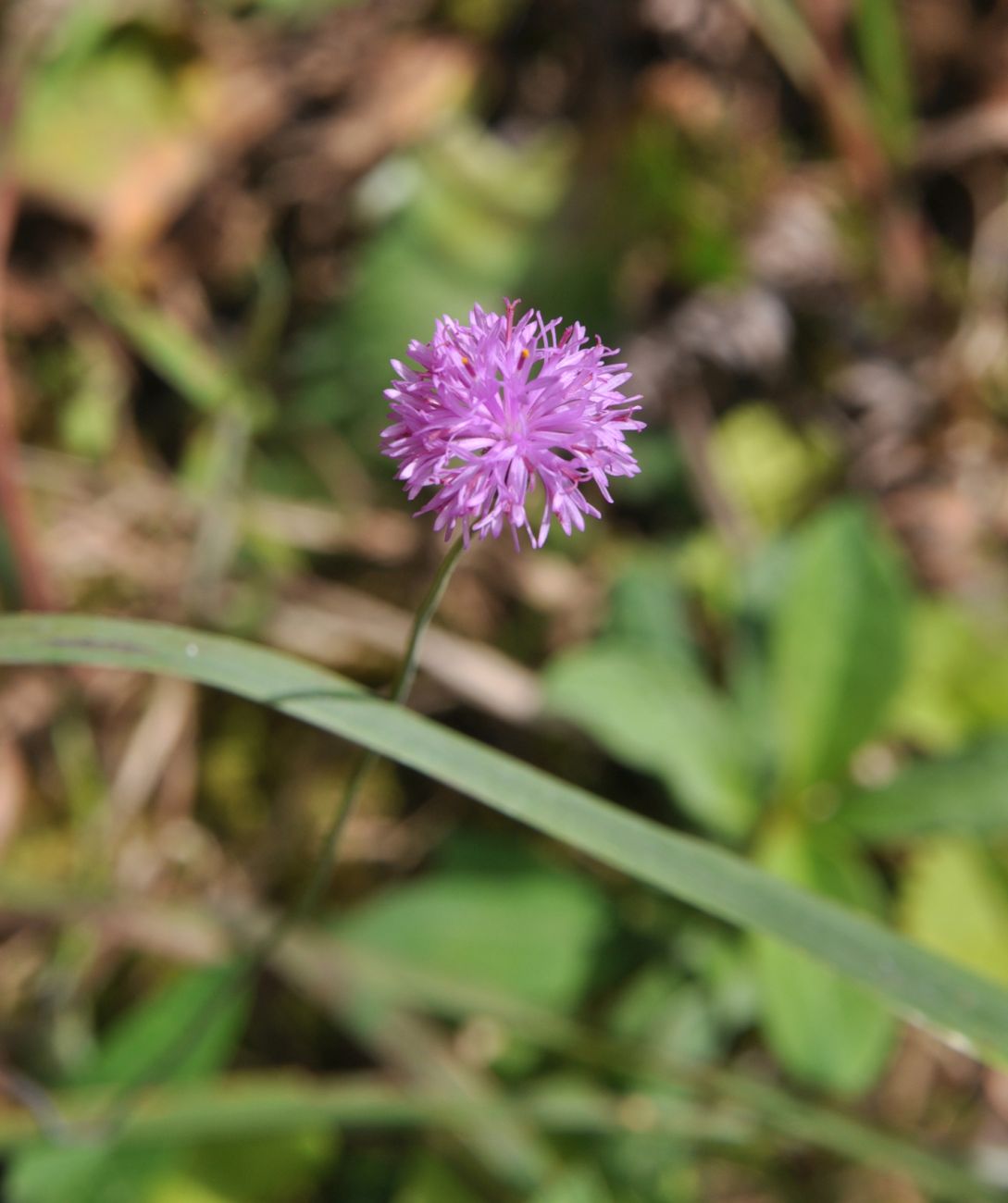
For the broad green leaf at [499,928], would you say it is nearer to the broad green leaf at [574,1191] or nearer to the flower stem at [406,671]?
the broad green leaf at [574,1191]

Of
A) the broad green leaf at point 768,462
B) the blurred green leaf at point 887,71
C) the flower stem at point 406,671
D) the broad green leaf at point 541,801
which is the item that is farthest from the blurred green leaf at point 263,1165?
the blurred green leaf at point 887,71

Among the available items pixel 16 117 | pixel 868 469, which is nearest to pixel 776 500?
pixel 868 469

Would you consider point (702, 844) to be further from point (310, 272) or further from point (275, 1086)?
point (310, 272)

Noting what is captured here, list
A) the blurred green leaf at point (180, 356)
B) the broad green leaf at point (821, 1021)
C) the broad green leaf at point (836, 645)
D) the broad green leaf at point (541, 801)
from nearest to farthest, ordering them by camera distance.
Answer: the broad green leaf at point (541, 801) → the broad green leaf at point (821, 1021) → the broad green leaf at point (836, 645) → the blurred green leaf at point (180, 356)

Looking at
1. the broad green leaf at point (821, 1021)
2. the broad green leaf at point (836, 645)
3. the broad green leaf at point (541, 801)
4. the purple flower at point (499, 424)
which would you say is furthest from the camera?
the broad green leaf at point (836, 645)

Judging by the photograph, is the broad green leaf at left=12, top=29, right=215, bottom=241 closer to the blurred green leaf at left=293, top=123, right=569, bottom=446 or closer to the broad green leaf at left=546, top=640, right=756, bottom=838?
the blurred green leaf at left=293, top=123, right=569, bottom=446
